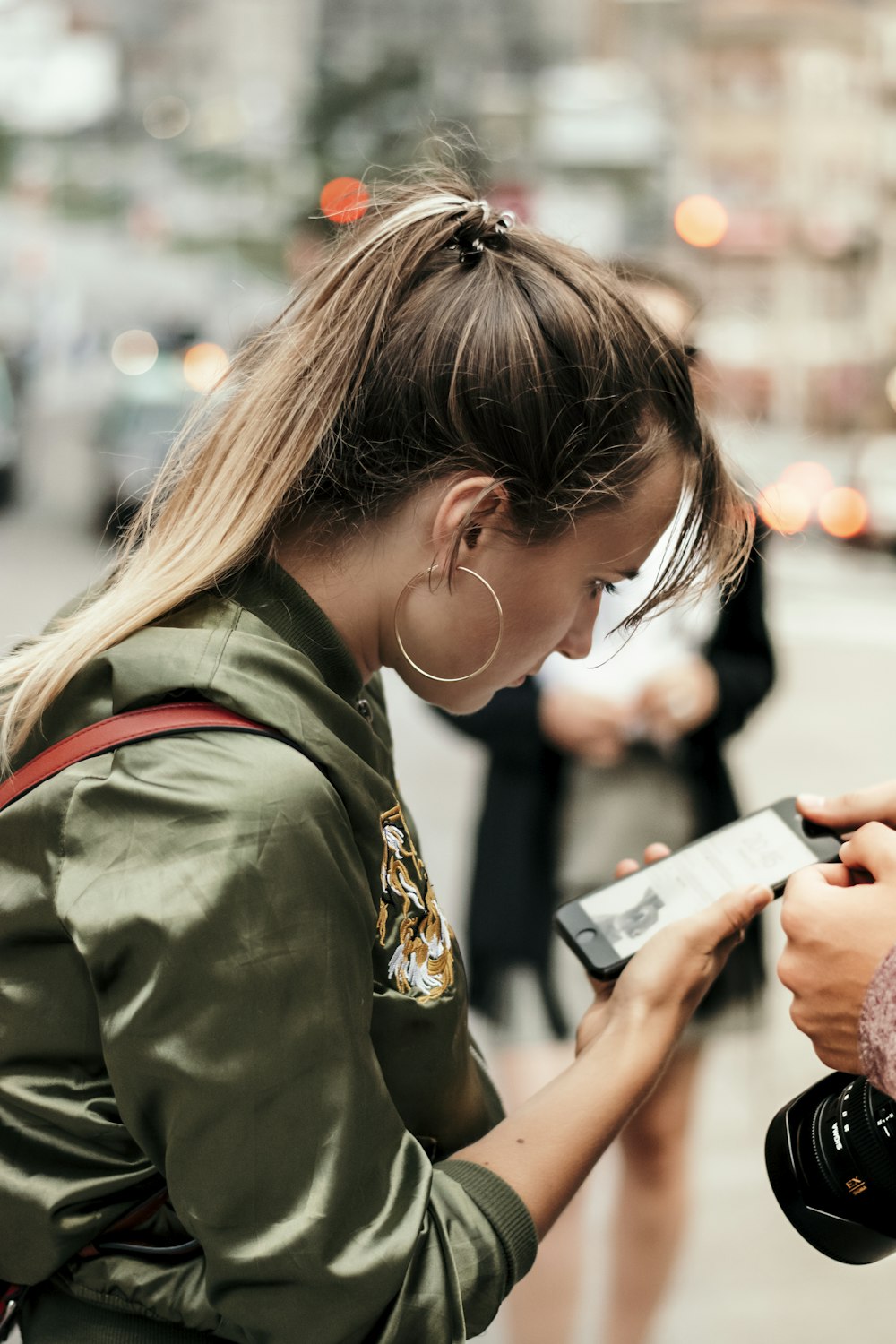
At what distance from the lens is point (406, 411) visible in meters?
1.03

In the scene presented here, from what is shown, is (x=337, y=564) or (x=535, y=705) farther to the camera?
(x=535, y=705)

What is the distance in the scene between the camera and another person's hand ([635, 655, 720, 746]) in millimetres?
2285

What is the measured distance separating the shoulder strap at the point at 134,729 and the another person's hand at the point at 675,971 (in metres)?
0.42

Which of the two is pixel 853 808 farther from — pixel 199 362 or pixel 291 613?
pixel 199 362

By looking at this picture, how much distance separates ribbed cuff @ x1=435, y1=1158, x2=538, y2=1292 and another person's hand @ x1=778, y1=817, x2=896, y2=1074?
0.28 metres

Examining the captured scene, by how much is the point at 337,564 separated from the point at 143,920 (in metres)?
0.36

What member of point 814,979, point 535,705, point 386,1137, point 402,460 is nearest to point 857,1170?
point 814,979

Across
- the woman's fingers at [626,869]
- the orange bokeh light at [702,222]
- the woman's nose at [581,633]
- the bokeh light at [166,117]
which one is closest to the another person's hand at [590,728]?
the woman's fingers at [626,869]

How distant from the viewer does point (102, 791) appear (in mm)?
883

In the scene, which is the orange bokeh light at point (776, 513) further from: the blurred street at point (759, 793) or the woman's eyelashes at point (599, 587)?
the woman's eyelashes at point (599, 587)

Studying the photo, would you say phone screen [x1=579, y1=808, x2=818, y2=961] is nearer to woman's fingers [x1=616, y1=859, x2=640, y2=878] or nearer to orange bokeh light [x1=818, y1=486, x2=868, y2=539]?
woman's fingers [x1=616, y1=859, x2=640, y2=878]

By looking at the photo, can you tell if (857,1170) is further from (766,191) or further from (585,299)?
(766,191)

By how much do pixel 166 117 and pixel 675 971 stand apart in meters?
29.6

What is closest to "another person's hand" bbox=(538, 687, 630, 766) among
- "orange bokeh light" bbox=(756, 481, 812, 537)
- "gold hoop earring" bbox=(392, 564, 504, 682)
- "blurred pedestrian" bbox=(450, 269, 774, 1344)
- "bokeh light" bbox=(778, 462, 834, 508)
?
"blurred pedestrian" bbox=(450, 269, 774, 1344)
